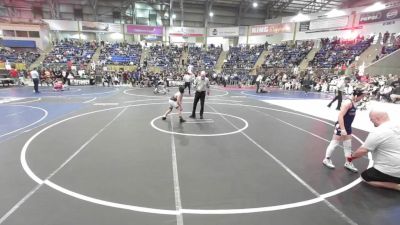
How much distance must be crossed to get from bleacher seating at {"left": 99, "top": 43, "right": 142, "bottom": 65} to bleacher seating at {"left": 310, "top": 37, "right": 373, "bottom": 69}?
21877 millimetres

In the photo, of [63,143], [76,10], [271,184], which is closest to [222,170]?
[271,184]

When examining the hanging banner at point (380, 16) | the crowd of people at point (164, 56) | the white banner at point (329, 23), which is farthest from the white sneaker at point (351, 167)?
the white banner at point (329, 23)

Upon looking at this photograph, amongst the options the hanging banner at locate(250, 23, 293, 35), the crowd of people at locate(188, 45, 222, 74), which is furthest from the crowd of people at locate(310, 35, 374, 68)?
the crowd of people at locate(188, 45, 222, 74)

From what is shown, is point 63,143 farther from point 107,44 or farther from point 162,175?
point 107,44

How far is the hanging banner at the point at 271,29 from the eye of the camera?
117 ft

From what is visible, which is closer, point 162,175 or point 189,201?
point 189,201

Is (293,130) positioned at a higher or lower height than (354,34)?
lower

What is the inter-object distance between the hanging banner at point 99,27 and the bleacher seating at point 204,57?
11.0m

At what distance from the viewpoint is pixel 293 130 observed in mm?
8469

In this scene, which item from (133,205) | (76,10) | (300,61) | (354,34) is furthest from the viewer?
(76,10)

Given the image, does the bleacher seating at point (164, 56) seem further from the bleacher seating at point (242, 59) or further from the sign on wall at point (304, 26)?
the sign on wall at point (304, 26)

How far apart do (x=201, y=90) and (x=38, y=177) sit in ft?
19.8

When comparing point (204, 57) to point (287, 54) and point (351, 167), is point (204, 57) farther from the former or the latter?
point (351, 167)

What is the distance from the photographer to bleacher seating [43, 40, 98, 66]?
31669 mm
